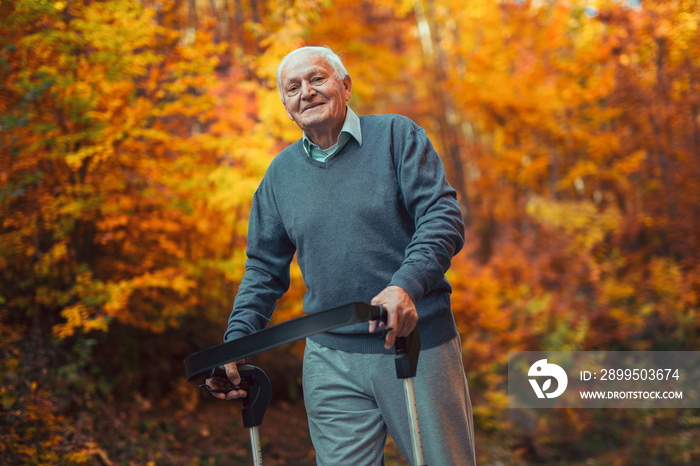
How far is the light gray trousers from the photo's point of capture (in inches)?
59.0

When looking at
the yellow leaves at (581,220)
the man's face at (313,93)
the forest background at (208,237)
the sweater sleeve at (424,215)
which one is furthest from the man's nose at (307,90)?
the yellow leaves at (581,220)

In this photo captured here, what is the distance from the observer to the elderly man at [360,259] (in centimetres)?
150

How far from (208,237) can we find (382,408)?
371cm

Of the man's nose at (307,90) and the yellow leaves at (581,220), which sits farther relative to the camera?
the yellow leaves at (581,220)

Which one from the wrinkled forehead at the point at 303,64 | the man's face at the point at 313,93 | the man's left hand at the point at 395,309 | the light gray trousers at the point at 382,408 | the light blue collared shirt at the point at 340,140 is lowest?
the light gray trousers at the point at 382,408

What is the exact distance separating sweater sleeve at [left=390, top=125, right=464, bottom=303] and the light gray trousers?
0.27 metres

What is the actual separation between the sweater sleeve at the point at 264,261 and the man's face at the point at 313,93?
Answer: 0.29 m

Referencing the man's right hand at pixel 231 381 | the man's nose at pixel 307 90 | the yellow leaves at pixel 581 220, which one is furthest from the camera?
the yellow leaves at pixel 581 220

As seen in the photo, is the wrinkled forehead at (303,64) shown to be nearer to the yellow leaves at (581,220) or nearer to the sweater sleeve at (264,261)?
the sweater sleeve at (264,261)

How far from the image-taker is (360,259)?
152cm

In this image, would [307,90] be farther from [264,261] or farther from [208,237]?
[208,237]

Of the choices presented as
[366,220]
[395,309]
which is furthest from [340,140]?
[395,309]

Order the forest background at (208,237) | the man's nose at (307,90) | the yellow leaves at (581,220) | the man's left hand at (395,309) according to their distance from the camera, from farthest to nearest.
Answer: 1. the yellow leaves at (581,220)
2. the forest background at (208,237)
3. the man's nose at (307,90)
4. the man's left hand at (395,309)

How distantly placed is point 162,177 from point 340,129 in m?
2.95
